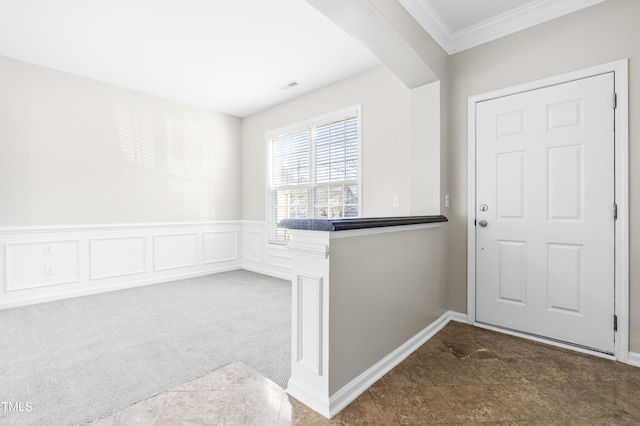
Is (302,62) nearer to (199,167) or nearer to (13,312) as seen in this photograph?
(199,167)

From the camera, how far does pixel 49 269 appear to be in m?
3.63

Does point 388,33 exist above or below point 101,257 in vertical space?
above

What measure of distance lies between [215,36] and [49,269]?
3367mm

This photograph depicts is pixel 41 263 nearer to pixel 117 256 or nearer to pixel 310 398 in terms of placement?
pixel 117 256

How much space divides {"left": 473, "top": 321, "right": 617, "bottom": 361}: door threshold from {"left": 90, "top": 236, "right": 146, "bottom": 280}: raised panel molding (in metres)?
4.37

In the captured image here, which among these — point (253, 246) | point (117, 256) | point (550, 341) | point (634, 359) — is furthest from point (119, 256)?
point (634, 359)

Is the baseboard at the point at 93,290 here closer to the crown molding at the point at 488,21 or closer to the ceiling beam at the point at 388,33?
the ceiling beam at the point at 388,33

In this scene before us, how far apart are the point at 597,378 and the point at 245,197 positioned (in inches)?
195

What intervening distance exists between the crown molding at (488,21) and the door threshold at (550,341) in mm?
2577

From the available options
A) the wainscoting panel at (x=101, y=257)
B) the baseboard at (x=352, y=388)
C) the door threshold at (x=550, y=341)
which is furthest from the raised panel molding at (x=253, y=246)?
the door threshold at (x=550, y=341)

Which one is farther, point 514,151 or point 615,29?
point 514,151

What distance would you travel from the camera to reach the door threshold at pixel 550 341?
2.21m

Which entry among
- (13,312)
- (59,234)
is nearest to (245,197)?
(59,234)

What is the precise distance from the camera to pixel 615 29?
2156mm
